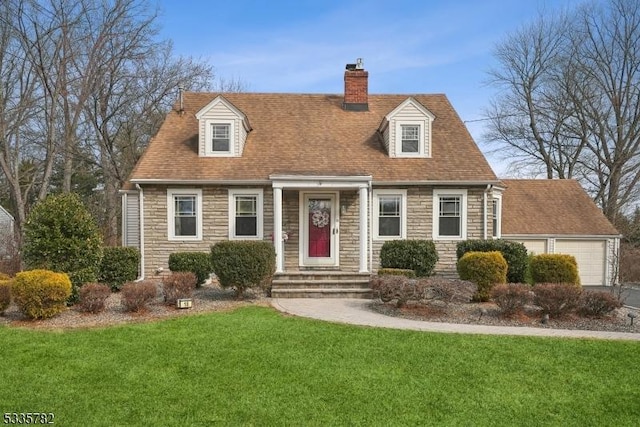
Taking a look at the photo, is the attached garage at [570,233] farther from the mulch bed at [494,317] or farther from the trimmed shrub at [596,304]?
the trimmed shrub at [596,304]

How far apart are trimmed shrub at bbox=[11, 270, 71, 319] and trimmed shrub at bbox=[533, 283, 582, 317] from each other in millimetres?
9003

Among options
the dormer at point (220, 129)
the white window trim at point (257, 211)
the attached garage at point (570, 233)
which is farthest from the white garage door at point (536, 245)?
the dormer at point (220, 129)

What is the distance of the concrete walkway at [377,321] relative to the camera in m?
7.64

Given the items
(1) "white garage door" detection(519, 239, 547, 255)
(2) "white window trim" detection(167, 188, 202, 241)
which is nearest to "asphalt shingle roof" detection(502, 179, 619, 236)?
(1) "white garage door" detection(519, 239, 547, 255)

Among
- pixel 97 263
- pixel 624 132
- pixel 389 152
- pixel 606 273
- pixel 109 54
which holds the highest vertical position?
pixel 109 54

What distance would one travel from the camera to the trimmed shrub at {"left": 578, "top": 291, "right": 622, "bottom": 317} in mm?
8609

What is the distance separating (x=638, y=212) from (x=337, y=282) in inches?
926

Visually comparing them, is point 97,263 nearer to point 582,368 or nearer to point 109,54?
point 582,368

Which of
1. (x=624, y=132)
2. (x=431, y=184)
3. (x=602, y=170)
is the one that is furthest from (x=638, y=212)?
(x=431, y=184)

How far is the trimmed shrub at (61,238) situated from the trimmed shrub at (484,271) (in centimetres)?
834

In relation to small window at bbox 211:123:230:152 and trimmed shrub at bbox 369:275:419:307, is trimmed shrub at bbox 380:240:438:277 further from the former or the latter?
small window at bbox 211:123:230:152

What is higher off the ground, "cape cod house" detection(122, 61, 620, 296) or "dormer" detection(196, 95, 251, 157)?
"dormer" detection(196, 95, 251, 157)

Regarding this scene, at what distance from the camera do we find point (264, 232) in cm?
1414

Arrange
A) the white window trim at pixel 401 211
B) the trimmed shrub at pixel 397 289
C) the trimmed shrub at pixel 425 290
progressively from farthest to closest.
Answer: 1. the white window trim at pixel 401 211
2. the trimmed shrub at pixel 397 289
3. the trimmed shrub at pixel 425 290
